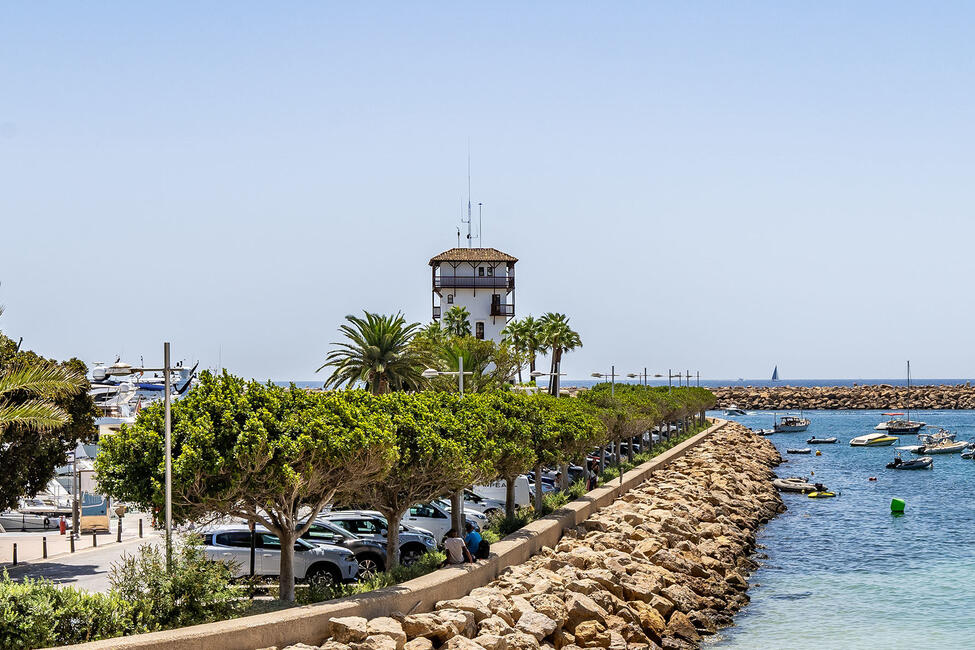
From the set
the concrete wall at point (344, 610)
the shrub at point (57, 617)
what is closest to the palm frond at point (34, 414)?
the shrub at point (57, 617)

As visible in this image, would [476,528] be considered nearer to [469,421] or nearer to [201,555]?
[469,421]

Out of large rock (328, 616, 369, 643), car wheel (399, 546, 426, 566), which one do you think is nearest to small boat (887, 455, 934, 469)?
car wheel (399, 546, 426, 566)

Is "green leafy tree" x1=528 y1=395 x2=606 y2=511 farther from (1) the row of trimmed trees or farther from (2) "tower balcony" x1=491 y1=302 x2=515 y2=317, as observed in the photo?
(2) "tower balcony" x1=491 y1=302 x2=515 y2=317

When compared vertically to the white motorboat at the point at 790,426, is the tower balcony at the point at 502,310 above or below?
above

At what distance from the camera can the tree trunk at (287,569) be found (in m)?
19.2

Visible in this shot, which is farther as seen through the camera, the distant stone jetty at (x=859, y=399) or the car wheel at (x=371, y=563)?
the distant stone jetty at (x=859, y=399)

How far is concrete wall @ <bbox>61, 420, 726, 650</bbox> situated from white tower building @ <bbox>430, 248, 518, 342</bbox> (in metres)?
42.6

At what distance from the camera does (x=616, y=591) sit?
25812 mm

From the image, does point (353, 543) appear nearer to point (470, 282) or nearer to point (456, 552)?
point (456, 552)

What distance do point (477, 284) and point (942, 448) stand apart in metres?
49.1

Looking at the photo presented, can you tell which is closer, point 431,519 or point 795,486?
point 431,519

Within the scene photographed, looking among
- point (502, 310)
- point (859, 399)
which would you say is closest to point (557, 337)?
point (502, 310)

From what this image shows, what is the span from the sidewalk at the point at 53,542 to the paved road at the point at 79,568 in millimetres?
832

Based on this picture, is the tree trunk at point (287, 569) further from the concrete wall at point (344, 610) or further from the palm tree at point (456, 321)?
the palm tree at point (456, 321)
